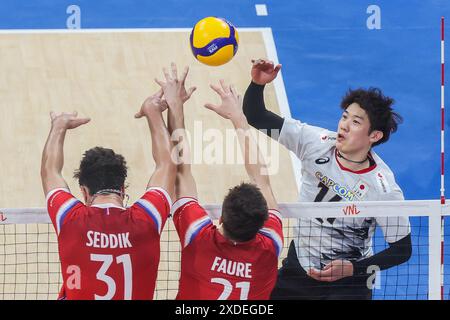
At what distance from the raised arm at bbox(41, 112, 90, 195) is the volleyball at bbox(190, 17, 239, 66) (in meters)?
1.99

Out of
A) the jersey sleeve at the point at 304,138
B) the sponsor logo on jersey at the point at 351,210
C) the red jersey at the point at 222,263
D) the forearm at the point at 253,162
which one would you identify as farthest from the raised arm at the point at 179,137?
the sponsor logo on jersey at the point at 351,210

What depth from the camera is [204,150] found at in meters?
15.7

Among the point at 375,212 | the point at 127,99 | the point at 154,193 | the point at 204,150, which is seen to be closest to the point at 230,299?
the point at 154,193

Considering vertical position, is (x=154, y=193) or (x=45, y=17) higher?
(x=45, y=17)

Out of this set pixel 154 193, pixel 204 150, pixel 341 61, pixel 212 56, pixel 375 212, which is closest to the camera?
pixel 154 193

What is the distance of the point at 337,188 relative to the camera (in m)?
9.86

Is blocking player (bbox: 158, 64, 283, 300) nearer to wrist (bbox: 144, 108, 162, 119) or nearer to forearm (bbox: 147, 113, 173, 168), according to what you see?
forearm (bbox: 147, 113, 173, 168)

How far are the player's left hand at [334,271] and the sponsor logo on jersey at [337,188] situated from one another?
61cm

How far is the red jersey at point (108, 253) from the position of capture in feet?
26.5

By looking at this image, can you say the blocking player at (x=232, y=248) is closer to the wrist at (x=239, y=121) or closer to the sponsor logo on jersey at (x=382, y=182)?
the wrist at (x=239, y=121)

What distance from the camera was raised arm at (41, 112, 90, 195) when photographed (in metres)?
8.56

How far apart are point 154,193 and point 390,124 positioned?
2727 mm

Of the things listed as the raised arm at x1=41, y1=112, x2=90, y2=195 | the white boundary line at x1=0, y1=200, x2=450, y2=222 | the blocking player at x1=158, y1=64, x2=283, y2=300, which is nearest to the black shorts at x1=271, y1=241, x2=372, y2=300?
the white boundary line at x1=0, y1=200, x2=450, y2=222
